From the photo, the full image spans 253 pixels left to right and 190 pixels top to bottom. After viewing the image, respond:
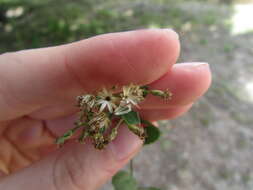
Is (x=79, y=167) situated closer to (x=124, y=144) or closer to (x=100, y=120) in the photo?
(x=124, y=144)

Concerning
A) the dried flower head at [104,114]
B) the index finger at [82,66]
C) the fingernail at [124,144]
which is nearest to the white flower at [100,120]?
the dried flower head at [104,114]

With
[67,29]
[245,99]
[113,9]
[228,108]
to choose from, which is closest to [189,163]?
[228,108]

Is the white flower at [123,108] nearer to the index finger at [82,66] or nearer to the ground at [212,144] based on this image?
the index finger at [82,66]

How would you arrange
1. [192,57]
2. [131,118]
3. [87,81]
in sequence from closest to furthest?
[131,118] → [87,81] → [192,57]

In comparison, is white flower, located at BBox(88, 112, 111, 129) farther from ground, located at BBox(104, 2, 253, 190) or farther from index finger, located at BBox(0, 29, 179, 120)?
ground, located at BBox(104, 2, 253, 190)

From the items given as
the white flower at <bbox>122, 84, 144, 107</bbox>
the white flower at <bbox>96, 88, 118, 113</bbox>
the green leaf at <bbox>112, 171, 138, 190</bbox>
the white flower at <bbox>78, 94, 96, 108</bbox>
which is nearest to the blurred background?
the white flower at <bbox>122, 84, 144, 107</bbox>

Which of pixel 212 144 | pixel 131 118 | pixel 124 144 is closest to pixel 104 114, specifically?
pixel 131 118
